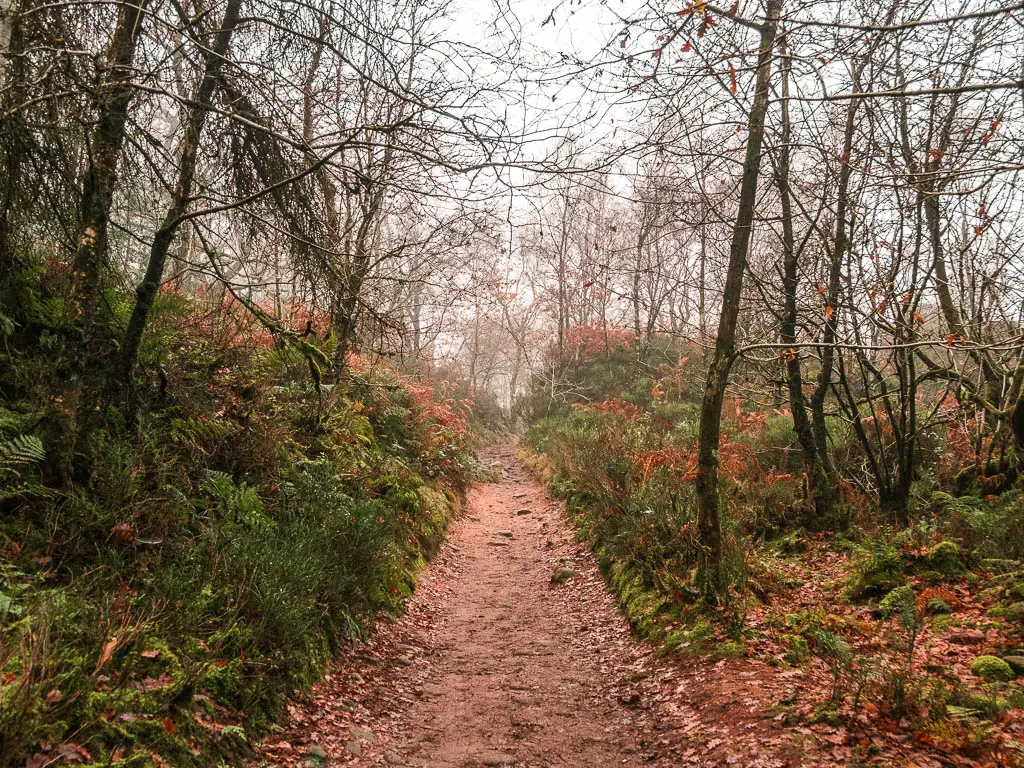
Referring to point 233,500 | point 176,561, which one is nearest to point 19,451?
point 176,561

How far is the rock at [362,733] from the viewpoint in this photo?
405 centimetres

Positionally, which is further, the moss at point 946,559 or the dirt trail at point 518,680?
the moss at point 946,559

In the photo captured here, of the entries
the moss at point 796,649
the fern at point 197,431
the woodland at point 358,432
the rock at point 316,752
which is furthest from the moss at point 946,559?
the fern at point 197,431

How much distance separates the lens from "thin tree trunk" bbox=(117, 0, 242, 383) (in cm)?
410

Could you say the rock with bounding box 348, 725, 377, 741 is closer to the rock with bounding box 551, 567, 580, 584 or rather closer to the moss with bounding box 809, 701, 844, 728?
the moss with bounding box 809, 701, 844, 728

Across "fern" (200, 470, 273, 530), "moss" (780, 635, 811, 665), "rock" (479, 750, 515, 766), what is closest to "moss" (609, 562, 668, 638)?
"moss" (780, 635, 811, 665)

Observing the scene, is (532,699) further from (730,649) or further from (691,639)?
(730,649)

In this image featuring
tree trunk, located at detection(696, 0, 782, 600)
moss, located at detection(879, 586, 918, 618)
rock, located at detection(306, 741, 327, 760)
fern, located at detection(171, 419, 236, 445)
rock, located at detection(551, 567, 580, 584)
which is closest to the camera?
rock, located at detection(306, 741, 327, 760)

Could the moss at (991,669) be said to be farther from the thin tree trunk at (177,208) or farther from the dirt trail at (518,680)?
the thin tree trunk at (177,208)

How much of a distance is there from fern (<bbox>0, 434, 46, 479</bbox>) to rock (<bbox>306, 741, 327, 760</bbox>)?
2.43 m

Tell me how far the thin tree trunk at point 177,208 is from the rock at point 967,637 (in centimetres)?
617

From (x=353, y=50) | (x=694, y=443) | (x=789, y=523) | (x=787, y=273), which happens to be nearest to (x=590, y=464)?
(x=694, y=443)

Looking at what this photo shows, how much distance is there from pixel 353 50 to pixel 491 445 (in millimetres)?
19338

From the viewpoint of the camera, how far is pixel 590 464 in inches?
404
